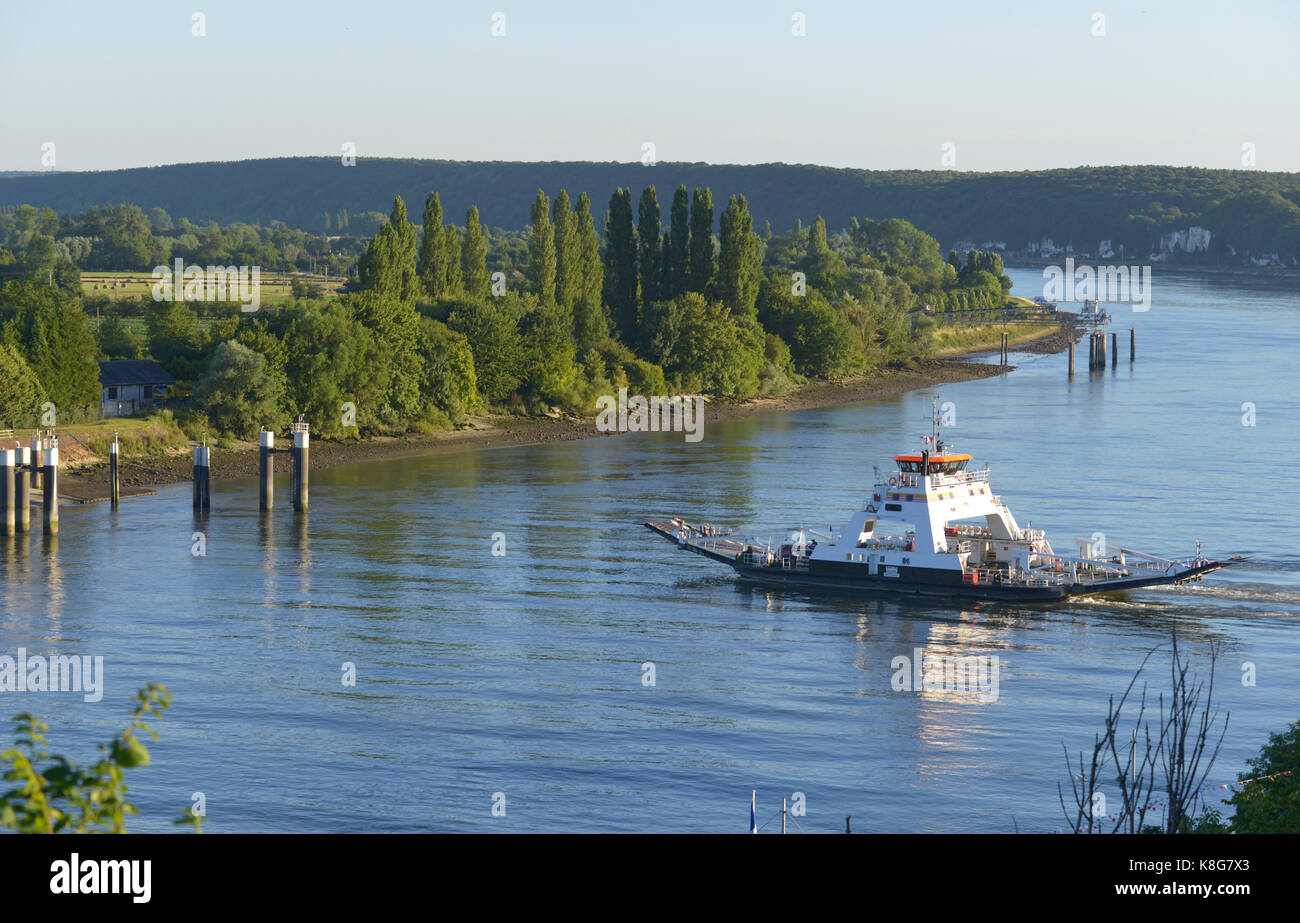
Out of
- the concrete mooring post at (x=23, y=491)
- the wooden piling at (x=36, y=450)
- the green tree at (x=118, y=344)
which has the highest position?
the green tree at (x=118, y=344)

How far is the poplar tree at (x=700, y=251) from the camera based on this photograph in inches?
5408

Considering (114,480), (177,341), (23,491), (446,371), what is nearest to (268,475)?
(114,480)

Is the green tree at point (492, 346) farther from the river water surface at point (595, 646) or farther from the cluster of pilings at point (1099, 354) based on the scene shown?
the cluster of pilings at point (1099, 354)

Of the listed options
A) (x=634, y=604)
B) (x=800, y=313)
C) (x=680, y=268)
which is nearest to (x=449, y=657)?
(x=634, y=604)

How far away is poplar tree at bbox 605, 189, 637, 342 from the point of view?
133 m

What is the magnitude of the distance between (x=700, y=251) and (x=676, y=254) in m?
2.49

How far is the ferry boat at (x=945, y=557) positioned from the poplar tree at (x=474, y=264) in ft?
202

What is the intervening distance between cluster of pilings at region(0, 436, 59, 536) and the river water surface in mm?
1495

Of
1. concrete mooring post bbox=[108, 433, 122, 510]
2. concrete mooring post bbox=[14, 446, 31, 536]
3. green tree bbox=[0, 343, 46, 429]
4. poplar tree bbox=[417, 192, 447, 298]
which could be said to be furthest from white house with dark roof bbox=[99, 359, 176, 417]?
poplar tree bbox=[417, 192, 447, 298]

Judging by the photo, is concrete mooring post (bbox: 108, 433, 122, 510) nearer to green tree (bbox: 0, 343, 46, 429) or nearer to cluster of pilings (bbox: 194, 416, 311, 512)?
cluster of pilings (bbox: 194, 416, 311, 512)

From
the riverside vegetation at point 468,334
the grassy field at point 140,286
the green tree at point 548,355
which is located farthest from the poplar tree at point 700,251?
the grassy field at point 140,286

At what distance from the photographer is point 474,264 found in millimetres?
122750

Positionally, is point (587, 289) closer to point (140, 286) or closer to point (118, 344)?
point (118, 344)
